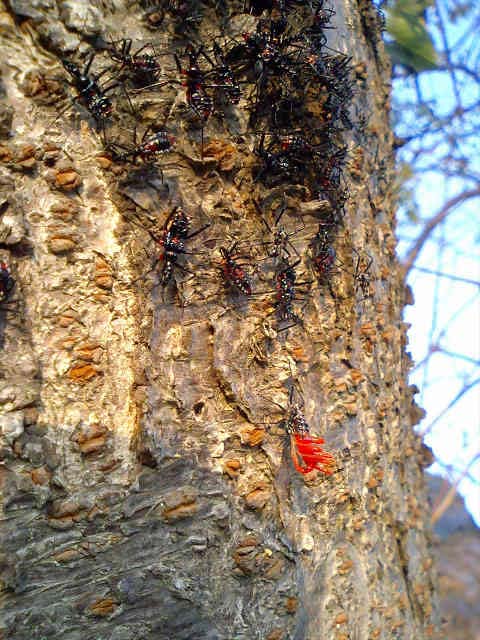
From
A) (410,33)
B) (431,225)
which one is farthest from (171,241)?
(431,225)

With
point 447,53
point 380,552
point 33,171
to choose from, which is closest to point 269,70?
point 33,171

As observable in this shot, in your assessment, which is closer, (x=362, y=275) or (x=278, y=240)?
(x=278, y=240)

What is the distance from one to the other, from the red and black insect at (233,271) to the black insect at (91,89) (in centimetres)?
45

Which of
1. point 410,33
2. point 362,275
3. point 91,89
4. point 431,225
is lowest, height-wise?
point 362,275

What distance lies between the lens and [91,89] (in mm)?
1257

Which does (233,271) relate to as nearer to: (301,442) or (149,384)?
(149,384)

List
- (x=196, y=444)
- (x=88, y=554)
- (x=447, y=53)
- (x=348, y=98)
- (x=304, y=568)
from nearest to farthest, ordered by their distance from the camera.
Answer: (x=88, y=554), (x=196, y=444), (x=304, y=568), (x=348, y=98), (x=447, y=53)

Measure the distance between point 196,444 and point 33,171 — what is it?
763 mm

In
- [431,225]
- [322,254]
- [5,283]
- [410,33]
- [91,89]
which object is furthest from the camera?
[431,225]

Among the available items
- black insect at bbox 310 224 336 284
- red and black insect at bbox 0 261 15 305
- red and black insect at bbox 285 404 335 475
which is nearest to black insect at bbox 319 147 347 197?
black insect at bbox 310 224 336 284

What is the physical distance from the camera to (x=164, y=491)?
1214mm

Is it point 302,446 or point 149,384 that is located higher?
point 149,384

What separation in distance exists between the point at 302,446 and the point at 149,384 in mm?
440

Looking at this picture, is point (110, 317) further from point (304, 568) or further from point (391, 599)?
point (391, 599)
